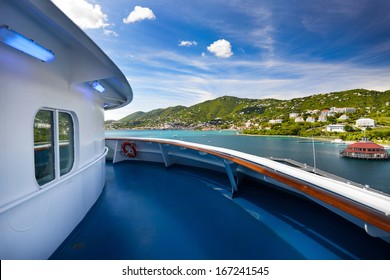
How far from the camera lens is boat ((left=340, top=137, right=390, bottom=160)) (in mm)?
7000

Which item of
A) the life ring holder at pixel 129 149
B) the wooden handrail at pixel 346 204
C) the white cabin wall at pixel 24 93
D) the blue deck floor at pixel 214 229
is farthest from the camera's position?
the life ring holder at pixel 129 149

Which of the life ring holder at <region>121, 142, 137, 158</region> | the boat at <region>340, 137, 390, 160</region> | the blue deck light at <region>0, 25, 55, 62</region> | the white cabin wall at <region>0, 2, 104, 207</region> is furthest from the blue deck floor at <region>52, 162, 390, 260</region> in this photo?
the boat at <region>340, 137, 390, 160</region>

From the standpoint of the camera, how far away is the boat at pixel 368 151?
700cm

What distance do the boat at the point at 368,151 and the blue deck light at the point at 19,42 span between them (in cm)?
915

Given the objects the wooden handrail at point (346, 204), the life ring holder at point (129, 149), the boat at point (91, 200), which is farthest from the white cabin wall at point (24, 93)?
the life ring holder at point (129, 149)

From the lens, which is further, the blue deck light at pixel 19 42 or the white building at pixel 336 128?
the white building at pixel 336 128

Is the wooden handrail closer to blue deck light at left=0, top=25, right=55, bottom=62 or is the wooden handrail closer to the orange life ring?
blue deck light at left=0, top=25, right=55, bottom=62

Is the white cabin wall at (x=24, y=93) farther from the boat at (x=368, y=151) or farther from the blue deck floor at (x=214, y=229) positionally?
the boat at (x=368, y=151)

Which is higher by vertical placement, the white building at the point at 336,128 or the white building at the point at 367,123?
the white building at the point at 367,123

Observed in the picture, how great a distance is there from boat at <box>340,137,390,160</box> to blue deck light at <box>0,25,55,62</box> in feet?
30.0

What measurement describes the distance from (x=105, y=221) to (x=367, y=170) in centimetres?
974

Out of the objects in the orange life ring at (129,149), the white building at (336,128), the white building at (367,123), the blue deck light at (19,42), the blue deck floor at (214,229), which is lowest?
the blue deck floor at (214,229)

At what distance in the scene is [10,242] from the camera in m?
1.17

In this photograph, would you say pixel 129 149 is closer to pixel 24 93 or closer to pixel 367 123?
pixel 24 93
